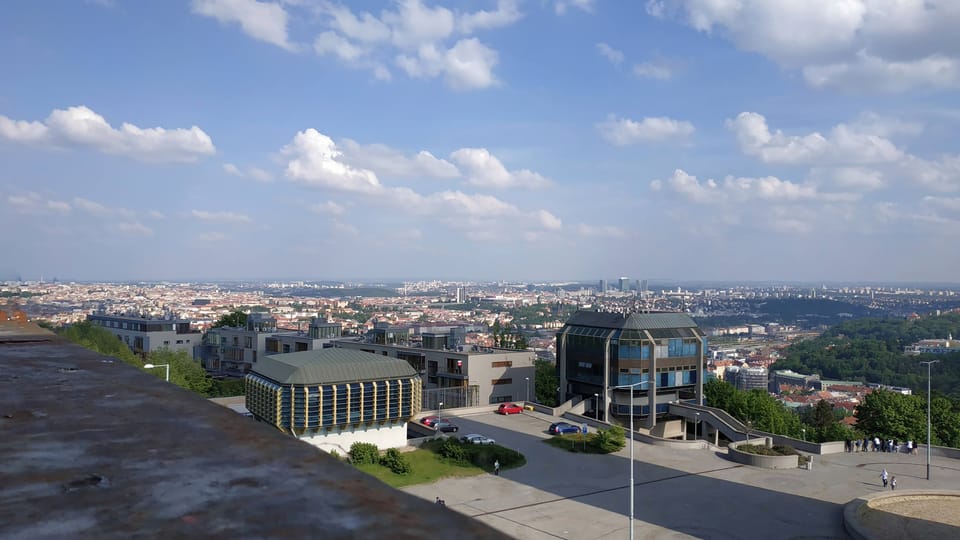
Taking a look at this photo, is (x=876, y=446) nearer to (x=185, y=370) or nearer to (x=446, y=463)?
(x=446, y=463)

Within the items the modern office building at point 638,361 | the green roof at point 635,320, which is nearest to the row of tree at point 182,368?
the modern office building at point 638,361

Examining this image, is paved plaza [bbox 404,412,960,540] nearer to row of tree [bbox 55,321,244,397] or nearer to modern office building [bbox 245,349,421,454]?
modern office building [bbox 245,349,421,454]

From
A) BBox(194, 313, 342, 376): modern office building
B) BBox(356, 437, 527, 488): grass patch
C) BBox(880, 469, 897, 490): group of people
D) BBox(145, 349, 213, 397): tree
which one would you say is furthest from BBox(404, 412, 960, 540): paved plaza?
BBox(194, 313, 342, 376): modern office building

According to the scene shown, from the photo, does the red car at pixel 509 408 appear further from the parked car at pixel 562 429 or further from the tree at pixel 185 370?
the tree at pixel 185 370

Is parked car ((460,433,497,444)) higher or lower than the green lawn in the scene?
higher

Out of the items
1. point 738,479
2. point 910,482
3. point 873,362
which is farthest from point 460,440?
point 873,362

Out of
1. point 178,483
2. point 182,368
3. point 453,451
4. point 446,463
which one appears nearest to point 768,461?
point 453,451
